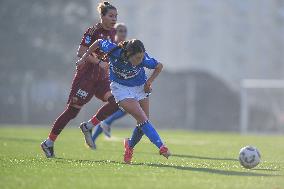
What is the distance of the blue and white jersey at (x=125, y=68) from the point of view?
1079 centimetres

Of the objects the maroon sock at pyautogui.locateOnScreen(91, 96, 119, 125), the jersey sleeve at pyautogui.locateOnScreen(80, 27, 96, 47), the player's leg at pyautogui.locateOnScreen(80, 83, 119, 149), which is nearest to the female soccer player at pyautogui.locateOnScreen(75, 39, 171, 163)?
the jersey sleeve at pyautogui.locateOnScreen(80, 27, 96, 47)

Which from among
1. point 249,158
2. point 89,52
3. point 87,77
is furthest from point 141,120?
point 87,77

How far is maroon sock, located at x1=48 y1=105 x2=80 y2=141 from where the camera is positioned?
12.4 m

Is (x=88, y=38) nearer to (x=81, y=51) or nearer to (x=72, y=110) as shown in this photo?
(x=81, y=51)

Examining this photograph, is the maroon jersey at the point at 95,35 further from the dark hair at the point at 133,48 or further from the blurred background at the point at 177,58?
the blurred background at the point at 177,58

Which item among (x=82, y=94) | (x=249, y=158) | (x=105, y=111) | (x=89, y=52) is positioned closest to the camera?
(x=249, y=158)

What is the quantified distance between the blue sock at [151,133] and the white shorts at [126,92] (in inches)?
19.4

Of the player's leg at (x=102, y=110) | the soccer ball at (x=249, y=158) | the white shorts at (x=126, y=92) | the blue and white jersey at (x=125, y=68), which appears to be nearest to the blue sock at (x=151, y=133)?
the white shorts at (x=126, y=92)

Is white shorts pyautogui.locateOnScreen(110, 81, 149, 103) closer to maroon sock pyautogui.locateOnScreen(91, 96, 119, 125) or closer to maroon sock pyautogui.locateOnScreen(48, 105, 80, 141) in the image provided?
maroon sock pyautogui.locateOnScreen(48, 105, 80, 141)

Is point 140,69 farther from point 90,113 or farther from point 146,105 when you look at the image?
point 90,113

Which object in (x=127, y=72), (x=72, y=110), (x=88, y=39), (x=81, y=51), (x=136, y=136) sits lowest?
(x=136, y=136)

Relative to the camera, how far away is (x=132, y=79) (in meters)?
11.0

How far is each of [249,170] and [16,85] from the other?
25052 millimetres

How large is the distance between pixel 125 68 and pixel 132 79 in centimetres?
20
